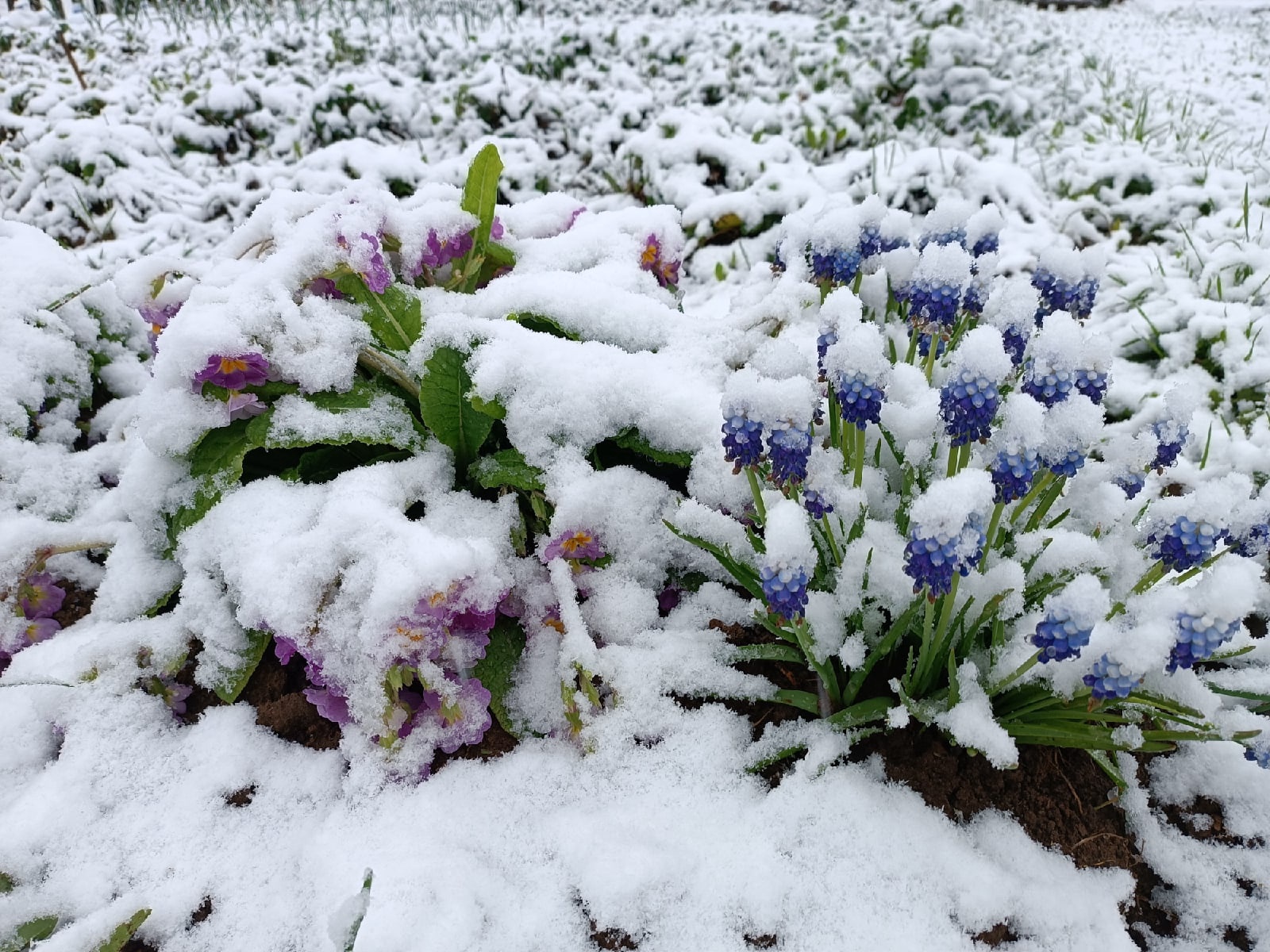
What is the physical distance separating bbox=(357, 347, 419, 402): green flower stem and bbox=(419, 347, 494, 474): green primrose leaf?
0.30 ft

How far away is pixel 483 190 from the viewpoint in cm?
189

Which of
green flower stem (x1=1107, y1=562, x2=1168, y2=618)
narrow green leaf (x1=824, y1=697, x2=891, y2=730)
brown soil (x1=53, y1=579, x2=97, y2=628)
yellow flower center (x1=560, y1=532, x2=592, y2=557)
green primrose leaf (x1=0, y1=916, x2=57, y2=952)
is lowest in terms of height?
green primrose leaf (x1=0, y1=916, x2=57, y2=952)

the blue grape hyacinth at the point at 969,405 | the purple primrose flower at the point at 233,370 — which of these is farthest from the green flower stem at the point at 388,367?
the blue grape hyacinth at the point at 969,405

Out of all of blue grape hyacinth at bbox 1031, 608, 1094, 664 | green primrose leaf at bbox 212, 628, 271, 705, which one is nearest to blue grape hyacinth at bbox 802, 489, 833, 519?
blue grape hyacinth at bbox 1031, 608, 1094, 664

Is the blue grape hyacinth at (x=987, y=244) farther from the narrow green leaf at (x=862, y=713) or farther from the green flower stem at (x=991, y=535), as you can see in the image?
the narrow green leaf at (x=862, y=713)

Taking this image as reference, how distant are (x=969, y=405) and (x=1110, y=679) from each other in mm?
381

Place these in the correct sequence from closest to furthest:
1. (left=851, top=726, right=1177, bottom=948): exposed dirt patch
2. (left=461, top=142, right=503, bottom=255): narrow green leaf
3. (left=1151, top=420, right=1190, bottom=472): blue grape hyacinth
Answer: (left=1151, top=420, right=1190, bottom=472): blue grape hyacinth
(left=851, top=726, right=1177, bottom=948): exposed dirt patch
(left=461, top=142, right=503, bottom=255): narrow green leaf

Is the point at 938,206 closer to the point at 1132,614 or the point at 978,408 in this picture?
the point at 978,408

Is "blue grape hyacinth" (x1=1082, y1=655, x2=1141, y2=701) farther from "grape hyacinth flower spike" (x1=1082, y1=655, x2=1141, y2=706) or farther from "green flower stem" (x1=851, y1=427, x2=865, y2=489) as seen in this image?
"green flower stem" (x1=851, y1=427, x2=865, y2=489)

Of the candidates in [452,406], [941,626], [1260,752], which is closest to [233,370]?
[452,406]

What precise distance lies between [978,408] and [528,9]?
7490 millimetres

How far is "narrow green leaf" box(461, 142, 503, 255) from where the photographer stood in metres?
1.87

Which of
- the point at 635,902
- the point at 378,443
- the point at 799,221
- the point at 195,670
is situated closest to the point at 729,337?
the point at 799,221

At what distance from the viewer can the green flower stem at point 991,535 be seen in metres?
1.13
